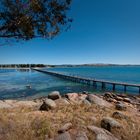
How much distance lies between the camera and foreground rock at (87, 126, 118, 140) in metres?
5.74

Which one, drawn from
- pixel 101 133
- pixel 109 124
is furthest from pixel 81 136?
pixel 109 124

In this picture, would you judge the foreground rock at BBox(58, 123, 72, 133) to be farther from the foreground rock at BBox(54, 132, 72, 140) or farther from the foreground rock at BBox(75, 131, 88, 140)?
the foreground rock at BBox(75, 131, 88, 140)

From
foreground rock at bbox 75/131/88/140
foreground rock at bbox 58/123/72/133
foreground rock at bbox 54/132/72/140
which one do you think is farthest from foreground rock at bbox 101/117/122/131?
foreground rock at bbox 54/132/72/140

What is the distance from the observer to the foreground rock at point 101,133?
574 cm

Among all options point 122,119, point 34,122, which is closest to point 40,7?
point 34,122

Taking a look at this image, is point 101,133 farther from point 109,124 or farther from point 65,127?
point 65,127

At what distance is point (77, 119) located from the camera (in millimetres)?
6977

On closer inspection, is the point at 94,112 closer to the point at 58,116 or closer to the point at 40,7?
the point at 58,116

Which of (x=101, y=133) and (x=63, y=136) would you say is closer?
(x=63, y=136)

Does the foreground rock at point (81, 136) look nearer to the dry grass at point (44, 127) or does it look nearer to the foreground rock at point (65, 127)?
the dry grass at point (44, 127)

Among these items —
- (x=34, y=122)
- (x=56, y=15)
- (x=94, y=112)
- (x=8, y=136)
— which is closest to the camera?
(x=8, y=136)

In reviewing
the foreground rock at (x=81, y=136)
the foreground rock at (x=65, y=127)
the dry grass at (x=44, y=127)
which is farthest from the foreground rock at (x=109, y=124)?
the foreground rock at (x=65, y=127)

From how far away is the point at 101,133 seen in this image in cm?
595

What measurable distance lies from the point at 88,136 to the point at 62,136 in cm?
80
